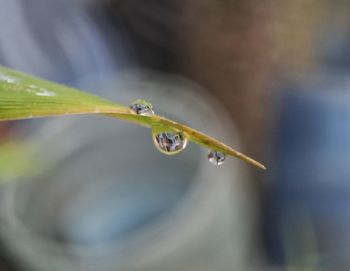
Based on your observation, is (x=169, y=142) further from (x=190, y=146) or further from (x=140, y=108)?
(x=190, y=146)

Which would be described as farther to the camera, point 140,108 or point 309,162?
point 309,162

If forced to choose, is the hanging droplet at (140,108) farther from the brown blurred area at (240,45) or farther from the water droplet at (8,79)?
the brown blurred area at (240,45)

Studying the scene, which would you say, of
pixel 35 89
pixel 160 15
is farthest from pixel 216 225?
pixel 35 89

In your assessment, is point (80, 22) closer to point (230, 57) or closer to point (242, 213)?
point (230, 57)

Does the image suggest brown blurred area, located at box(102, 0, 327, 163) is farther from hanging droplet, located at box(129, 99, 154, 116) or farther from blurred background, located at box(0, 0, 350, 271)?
hanging droplet, located at box(129, 99, 154, 116)

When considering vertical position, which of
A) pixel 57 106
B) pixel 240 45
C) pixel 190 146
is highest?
pixel 240 45

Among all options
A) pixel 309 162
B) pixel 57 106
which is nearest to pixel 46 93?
pixel 57 106

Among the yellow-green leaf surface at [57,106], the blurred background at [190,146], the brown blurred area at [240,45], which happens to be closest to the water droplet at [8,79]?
the yellow-green leaf surface at [57,106]

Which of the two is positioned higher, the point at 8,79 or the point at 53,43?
the point at 53,43
